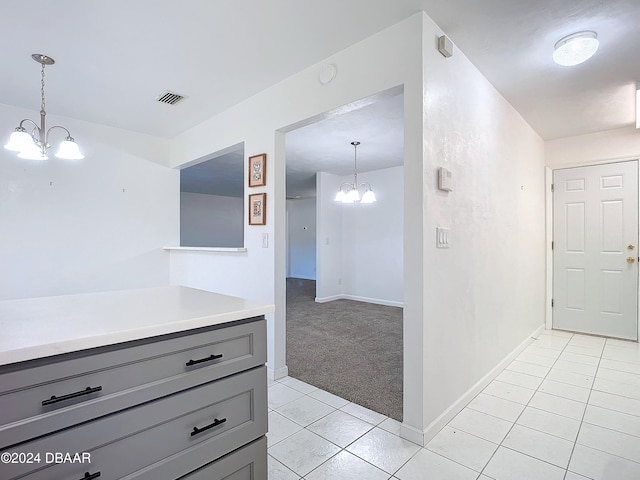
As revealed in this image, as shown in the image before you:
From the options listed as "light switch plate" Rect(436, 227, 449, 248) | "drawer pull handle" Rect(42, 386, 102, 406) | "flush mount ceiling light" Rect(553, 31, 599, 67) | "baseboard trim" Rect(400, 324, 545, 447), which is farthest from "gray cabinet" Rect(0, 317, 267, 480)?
"flush mount ceiling light" Rect(553, 31, 599, 67)

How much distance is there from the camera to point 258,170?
9.57 ft

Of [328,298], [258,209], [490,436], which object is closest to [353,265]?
[328,298]

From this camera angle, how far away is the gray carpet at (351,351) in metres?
2.54

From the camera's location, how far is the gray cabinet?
2.68ft

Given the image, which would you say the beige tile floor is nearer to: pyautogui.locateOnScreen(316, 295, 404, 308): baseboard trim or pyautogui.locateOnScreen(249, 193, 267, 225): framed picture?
pyautogui.locateOnScreen(249, 193, 267, 225): framed picture

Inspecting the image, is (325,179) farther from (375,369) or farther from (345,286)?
(375,369)

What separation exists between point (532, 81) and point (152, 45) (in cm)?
287

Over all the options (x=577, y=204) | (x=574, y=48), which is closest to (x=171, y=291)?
(x=574, y=48)

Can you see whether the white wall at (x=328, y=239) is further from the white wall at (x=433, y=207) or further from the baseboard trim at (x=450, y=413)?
the baseboard trim at (x=450, y=413)

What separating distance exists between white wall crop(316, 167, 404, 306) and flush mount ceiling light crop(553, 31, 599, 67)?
3556 mm

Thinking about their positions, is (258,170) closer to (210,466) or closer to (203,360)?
(203,360)

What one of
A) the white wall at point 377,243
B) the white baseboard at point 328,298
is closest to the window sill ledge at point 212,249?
the white baseboard at point 328,298

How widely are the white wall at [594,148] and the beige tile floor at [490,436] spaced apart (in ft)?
8.10

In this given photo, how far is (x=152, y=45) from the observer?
2.22 metres
